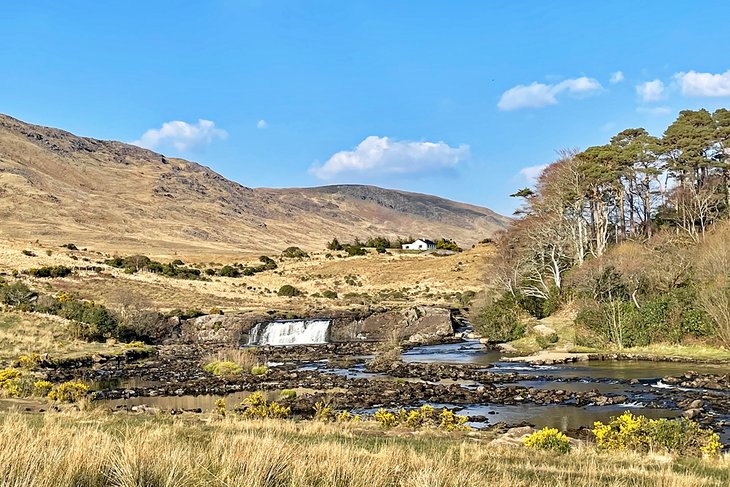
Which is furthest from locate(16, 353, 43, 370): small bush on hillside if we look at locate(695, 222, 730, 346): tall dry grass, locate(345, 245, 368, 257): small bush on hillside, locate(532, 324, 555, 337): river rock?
locate(345, 245, 368, 257): small bush on hillside

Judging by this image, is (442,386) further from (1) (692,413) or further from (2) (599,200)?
(2) (599,200)

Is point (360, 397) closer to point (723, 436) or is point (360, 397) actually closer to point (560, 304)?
point (723, 436)

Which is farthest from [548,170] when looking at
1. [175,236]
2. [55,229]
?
[175,236]

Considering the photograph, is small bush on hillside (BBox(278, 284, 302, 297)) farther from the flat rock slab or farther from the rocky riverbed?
the flat rock slab

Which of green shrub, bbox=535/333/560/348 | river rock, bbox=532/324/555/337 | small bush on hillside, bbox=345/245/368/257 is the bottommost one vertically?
green shrub, bbox=535/333/560/348

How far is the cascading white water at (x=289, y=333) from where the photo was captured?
5609 centimetres

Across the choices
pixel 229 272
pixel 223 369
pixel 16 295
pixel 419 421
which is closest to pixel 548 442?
pixel 419 421

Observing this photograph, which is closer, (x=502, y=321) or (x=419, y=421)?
(x=419, y=421)

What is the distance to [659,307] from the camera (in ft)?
126

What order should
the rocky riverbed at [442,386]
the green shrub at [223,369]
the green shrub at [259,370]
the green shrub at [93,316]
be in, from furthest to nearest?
1. the green shrub at [93,316]
2. the green shrub at [223,369]
3. the green shrub at [259,370]
4. the rocky riverbed at [442,386]

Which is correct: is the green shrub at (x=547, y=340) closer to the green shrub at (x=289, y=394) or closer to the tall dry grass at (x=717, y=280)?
the tall dry grass at (x=717, y=280)

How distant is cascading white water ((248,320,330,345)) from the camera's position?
56094mm

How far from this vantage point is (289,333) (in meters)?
56.2

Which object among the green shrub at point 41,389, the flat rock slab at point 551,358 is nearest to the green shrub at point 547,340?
the flat rock slab at point 551,358
